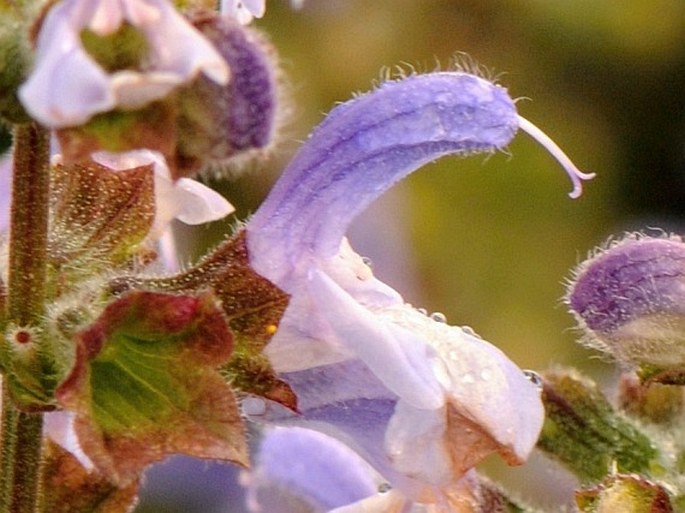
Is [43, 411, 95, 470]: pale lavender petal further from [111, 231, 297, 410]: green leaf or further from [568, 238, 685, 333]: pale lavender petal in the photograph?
[568, 238, 685, 333]: pale lavender petal

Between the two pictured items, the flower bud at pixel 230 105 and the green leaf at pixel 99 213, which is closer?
the flower bud at pixel 230 105

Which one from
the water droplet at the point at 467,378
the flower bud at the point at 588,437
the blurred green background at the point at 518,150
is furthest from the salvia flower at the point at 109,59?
the blurred green background at the point at 518,150

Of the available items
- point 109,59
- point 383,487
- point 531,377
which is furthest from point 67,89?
point 383,487

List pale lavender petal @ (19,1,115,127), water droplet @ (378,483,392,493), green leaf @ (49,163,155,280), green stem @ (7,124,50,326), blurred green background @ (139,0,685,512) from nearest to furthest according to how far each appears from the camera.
Result: pale lavender petal @ (19,1,115,127) < green stem @ (7,124,50,326) < green leaf @ (49,163,155,280) < water droplet @ (378,483,392,493) < blurred green background @ (139,0,685,512)

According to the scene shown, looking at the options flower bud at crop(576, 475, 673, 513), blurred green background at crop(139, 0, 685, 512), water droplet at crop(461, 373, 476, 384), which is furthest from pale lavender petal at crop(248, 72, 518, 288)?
blurred green background at crop(139, 0, 685, 512)

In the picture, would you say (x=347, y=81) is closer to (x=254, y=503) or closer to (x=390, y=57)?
(x=390, y=57)

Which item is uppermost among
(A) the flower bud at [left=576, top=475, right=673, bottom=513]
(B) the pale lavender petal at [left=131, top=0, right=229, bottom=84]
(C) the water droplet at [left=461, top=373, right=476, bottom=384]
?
(A) the flower bud at [left=576, top=475, right=673, bottom=513]

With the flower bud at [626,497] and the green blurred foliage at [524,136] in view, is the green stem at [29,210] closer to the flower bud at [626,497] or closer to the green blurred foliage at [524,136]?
the flower bud at [626,497]

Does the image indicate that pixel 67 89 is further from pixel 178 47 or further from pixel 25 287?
pixel 25 287
